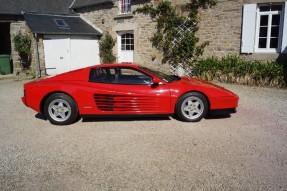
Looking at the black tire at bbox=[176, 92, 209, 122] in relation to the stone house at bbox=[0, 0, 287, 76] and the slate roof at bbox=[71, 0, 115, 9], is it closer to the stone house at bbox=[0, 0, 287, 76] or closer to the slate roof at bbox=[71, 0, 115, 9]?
the stone house at bbox=[0, 0, 287, 76]

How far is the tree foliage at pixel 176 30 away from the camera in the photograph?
12148mm

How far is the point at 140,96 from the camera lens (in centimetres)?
566

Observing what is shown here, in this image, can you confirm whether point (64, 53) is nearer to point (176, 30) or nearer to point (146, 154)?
point (176, 30)

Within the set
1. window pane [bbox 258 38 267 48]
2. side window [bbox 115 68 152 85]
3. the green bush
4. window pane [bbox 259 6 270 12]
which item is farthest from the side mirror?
window pane [bbox 259 6 270 12]

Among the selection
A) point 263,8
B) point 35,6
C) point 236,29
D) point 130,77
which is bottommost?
point 130,77

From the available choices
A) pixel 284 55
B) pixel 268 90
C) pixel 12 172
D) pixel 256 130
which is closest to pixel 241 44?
pixel 284 55

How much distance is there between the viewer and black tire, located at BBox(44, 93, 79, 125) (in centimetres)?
575

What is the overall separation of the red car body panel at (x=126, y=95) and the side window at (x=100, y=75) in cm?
10

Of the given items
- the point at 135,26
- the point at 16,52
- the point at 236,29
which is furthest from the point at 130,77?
the point at 16,52

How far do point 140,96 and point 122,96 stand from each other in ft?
1.22

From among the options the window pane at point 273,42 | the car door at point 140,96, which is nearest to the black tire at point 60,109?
the car door at point 140,96

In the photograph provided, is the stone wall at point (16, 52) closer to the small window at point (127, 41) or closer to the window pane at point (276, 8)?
the small window at point (127, 41)

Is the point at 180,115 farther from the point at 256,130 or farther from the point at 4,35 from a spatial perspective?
the point at 4,35

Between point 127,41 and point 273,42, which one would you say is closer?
point 273,42
